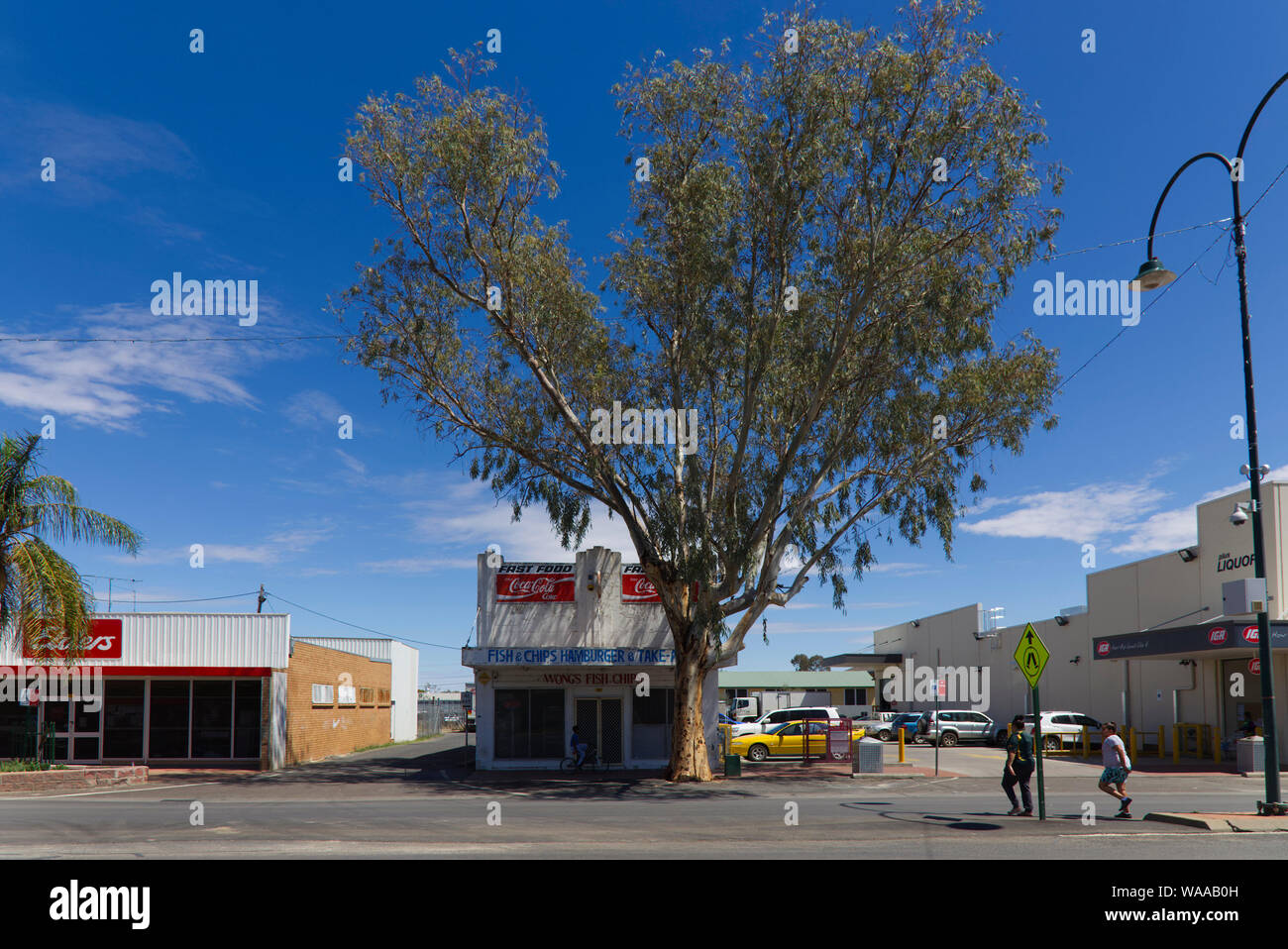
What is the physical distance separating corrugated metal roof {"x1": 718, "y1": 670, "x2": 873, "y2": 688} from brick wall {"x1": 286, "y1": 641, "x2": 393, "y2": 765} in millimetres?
25681

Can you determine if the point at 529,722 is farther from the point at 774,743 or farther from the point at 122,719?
the point at 122,719

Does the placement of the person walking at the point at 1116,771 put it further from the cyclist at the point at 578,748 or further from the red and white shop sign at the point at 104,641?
the red and white shop sign at the point at 104,641

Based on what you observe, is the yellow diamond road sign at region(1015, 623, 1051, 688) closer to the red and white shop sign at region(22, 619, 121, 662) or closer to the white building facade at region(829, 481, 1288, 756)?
the white building facade at region(829, 481, 1288, 756)

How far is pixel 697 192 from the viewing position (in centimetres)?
2314

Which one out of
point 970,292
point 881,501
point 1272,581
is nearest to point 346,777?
point 881,501

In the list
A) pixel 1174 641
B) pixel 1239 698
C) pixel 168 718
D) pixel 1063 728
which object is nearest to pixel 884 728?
pixel 1063 728

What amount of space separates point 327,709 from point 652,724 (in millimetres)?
14292

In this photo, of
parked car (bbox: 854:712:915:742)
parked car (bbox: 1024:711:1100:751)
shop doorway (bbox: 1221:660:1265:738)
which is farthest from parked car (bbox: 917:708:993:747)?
shop doorway (bbox: 1221:660:1265:738)

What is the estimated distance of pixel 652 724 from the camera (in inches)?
1211

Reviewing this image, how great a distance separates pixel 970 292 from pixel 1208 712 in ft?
64.4

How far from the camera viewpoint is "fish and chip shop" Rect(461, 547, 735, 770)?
98.9ft

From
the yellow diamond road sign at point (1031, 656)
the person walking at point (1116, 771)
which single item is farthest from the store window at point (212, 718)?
the person walking at point (1116, 771)

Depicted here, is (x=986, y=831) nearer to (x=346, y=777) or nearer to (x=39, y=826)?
(x=39, y=826)

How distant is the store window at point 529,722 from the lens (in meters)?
30.3
